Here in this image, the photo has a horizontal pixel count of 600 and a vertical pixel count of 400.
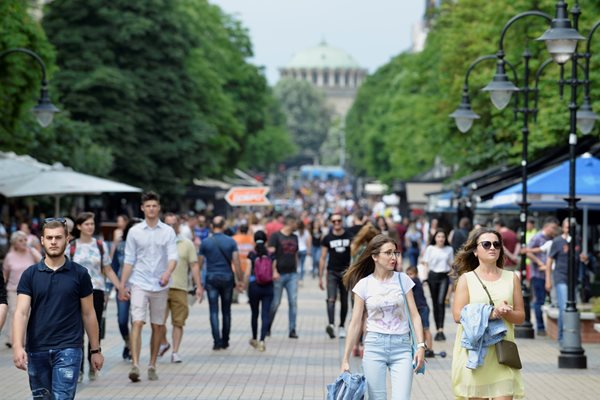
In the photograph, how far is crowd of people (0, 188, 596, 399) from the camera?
29.2 ft

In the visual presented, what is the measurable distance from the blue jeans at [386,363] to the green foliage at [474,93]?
16690 mm

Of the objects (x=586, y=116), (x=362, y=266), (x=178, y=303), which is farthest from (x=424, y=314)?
(x=586, y=116)

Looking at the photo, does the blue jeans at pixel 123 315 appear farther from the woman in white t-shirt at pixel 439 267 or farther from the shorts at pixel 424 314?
the woman in white t-shirt at pixel 439 267

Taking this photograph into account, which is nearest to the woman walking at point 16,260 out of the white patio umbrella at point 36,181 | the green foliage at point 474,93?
the white patio umbrella at point 36,181

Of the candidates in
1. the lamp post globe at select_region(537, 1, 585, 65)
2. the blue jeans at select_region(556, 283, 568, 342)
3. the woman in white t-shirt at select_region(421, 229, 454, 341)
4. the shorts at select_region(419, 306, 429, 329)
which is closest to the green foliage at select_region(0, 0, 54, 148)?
the woman in white t-shirt at select_region(421, 229, 454, 341)

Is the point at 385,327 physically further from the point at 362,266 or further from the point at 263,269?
the point at 263,269

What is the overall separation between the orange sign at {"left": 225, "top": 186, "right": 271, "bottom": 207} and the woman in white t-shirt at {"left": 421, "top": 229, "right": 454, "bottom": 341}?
19312 mm

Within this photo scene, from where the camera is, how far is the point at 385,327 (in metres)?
9.57

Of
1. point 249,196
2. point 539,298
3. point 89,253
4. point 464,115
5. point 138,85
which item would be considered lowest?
point 539,298

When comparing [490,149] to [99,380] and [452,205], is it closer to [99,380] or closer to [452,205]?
[452,205]

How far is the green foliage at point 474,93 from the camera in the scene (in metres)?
37.2

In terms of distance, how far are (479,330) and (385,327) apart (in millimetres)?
795

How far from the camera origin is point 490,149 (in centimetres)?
4422

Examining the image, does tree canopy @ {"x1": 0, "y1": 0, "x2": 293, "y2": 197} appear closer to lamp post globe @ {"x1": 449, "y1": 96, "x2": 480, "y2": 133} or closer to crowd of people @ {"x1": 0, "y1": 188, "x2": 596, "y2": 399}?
lamp post globe @ {"x1": 449, "y1": 96, "x2": 480, "y2": 133}
